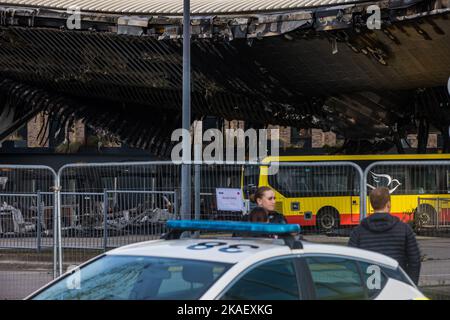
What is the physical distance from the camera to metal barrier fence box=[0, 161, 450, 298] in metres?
11.0

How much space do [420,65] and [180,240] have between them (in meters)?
13.7

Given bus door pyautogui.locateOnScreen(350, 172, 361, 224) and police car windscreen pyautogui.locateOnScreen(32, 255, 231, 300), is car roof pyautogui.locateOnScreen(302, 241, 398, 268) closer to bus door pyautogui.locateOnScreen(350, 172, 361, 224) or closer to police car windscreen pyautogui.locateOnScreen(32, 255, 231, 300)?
police car windscreen pyautogui.locateOnScreen(32, 255, 231, 300)

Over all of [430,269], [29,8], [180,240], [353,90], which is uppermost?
[29,8]

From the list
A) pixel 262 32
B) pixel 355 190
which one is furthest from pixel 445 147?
pixel 355 190

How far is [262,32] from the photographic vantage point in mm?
17922

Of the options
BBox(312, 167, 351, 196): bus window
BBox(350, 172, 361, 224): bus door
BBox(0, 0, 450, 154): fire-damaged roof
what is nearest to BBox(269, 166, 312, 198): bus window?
BBox(312, 167, 351, 196): bus window

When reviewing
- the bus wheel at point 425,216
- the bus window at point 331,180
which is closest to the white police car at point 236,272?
the bus window at point 331,180

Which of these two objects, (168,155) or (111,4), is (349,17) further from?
(168,155)

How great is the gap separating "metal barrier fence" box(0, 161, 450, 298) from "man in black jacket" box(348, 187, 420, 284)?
2.97 meters

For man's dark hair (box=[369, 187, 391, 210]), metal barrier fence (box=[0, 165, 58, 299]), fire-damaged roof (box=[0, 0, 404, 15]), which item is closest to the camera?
man's dark hair (box=[369, 187, 391, 210])

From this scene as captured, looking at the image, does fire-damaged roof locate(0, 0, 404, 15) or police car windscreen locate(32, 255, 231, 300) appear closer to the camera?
police car windscreen locate(32, 255, 231, 300)

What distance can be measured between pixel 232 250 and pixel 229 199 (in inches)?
221

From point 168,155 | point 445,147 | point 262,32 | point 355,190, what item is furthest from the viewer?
point 445,147

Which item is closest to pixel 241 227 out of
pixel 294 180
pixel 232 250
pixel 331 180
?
pixel 232 250
